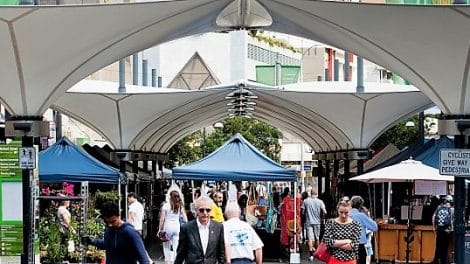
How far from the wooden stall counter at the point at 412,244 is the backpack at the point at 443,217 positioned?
2130mm

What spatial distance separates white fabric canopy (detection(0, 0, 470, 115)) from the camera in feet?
55.9

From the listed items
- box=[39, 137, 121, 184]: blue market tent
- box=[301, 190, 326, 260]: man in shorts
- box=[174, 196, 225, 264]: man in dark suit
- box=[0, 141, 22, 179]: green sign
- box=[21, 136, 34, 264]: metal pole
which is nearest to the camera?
box=[174, 196, 225, 264]: man in dark suit

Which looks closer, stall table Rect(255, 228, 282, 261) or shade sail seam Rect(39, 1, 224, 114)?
shade sail seam Rect(39, 1, 224, 114)

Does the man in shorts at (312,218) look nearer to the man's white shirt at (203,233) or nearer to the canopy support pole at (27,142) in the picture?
the canopy support pole at (27,142)

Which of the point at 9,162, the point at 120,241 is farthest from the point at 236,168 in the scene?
the point at 120,241

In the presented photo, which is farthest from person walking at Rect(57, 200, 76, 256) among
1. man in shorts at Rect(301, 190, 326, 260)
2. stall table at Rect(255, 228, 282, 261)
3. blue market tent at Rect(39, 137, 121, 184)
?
man in shorts at Rect(301, 190, 326, 260)

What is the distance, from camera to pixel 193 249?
10.2 m

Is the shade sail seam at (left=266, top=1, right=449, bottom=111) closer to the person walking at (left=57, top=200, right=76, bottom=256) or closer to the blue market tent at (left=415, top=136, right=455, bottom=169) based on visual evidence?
the blue market tent at (left=415, top=136, right=455, bottom=169)

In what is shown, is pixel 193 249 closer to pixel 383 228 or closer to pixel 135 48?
pixel 135 48

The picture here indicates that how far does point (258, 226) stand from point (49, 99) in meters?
7.76

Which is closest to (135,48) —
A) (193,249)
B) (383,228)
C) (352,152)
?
(383,228)

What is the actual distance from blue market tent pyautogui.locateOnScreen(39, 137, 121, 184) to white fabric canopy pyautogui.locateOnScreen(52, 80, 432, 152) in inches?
221

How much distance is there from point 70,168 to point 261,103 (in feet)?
43.7

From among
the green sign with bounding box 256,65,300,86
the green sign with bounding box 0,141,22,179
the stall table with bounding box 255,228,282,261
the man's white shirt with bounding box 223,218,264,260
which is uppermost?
the green sign with bounding box 256,65,300,86
